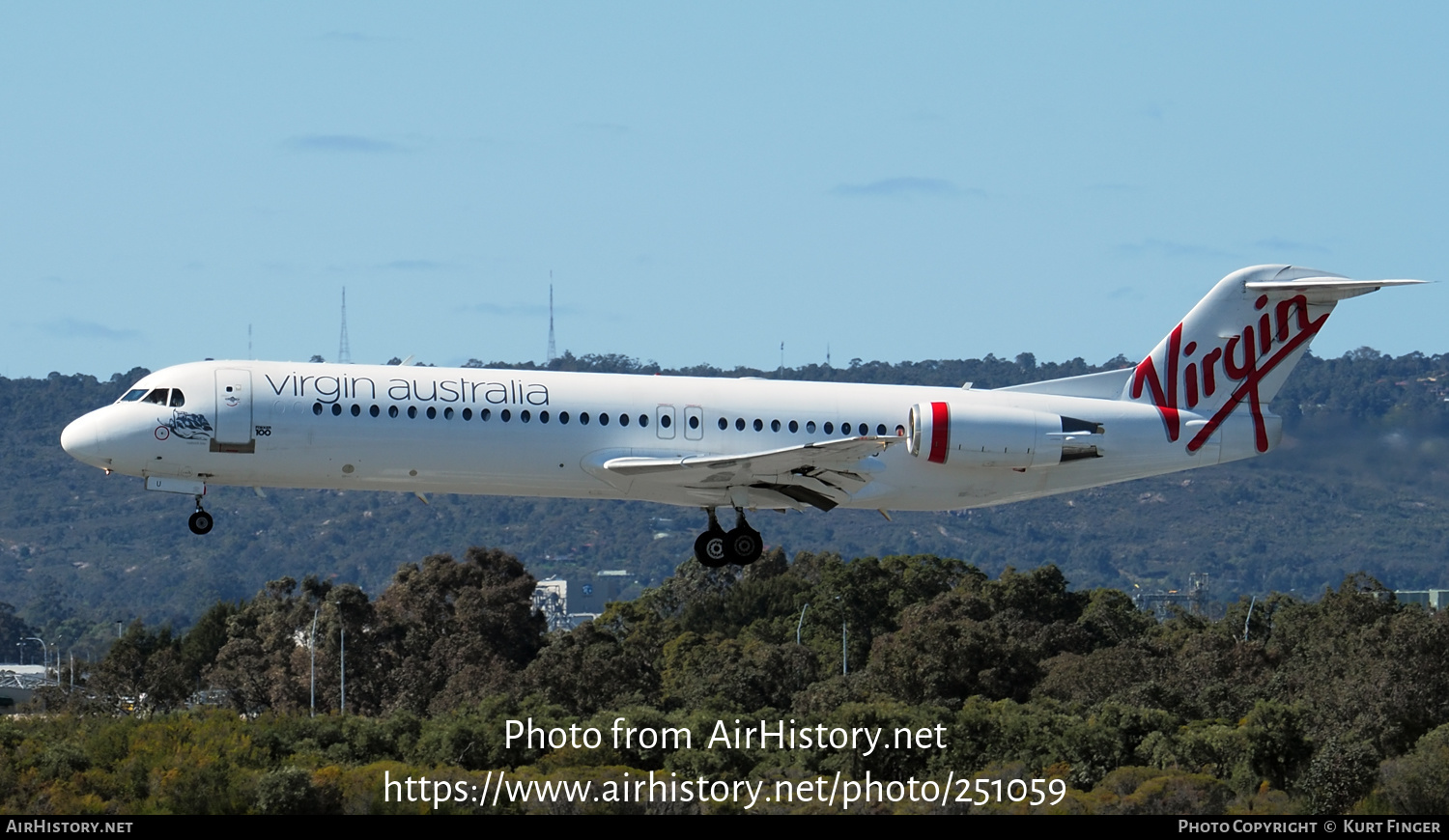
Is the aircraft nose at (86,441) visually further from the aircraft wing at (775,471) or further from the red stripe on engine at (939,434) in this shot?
the red stripe on engine at (939,434)

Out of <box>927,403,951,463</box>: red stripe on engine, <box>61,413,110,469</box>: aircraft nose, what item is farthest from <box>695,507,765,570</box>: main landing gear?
<box>61,413,110,469</box>: aircraft nose

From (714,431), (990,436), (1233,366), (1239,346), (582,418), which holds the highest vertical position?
(1239,346)

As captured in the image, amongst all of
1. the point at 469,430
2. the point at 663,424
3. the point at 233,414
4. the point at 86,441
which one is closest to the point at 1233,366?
the point at 663,424

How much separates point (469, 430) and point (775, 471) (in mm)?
5622

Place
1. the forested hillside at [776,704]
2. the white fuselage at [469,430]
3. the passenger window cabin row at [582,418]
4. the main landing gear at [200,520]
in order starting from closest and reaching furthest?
the white fuselage at [469,430] < the passenger window cabin row at [582,418] < the main landing gear at [200,520] < the forested hillside at [776,704]

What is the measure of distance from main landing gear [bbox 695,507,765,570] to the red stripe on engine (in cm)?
370

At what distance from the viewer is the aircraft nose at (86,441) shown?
34.0 metres

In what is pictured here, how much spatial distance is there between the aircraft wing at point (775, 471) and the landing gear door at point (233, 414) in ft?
20.8

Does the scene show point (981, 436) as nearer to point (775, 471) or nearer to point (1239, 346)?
point (775, 471)

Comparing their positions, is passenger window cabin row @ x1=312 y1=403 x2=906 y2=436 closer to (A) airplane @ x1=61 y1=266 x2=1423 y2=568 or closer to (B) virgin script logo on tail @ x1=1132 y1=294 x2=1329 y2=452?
(A) airplane @ x1=61 y1=266 x2=1423 y2=568

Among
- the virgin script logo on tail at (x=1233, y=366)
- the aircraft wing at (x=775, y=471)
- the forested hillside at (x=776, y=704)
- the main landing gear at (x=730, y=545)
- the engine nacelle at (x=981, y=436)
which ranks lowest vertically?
the forested hillside at (x=776, y=704)

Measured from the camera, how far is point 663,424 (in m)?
35.5

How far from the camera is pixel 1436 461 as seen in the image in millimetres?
69062

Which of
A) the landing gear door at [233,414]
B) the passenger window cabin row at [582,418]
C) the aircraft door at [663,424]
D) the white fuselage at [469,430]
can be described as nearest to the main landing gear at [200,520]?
the white fuselage at [469,430]
